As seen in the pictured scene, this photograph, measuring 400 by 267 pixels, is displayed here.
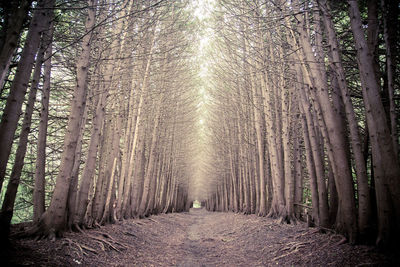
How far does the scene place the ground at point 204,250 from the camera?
11.4 ft

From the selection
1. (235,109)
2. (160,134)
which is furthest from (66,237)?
(235,109)

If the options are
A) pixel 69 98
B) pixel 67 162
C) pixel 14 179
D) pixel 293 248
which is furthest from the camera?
pixel 69 98

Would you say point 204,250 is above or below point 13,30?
below

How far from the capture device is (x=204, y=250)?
290 inches

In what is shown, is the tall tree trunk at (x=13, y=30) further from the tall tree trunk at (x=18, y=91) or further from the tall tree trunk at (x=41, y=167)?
the tall tree trunk at (x=41, y=167)

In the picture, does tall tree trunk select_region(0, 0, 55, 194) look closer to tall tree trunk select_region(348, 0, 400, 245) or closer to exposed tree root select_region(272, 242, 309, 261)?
tall tree trunk select_region(348, 0, 400, 245)

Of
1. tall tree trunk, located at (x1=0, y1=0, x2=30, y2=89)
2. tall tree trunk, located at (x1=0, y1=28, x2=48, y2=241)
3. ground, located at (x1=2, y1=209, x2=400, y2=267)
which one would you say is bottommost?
ground, located at (x1=2, y1=209, x2=400, y2=267)

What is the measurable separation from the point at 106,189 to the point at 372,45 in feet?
26.6

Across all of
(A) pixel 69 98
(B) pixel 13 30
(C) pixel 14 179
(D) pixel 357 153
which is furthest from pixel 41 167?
(D) pixel 357 153

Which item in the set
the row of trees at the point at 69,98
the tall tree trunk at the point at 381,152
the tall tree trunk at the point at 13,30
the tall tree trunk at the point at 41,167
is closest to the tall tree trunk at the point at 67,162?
the row of trees at the point at 69,98

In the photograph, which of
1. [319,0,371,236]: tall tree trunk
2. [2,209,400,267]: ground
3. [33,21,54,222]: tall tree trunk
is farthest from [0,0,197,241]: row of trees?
[319,0,371,236]: tall tree trunk

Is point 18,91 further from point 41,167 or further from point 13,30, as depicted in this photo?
point 41,167

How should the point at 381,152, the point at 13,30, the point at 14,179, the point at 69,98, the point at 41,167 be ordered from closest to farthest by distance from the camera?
the point at 13,30, the point at 381,152, the point at 14,179, the point at 41,167, the point at 69,98

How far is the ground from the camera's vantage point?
349cm
